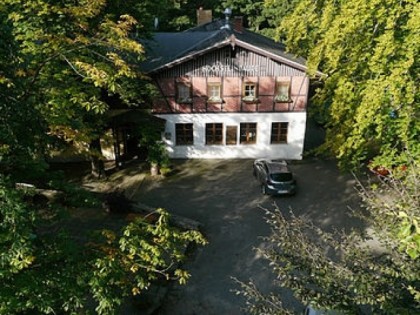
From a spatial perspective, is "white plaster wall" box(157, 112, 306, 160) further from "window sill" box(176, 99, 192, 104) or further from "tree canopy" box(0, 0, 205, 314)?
"tree canopy" box(0, 0, 205, 314)

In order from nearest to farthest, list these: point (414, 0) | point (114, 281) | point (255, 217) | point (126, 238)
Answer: point (114, 281) → point (126, 238) → point (414, 0) → point (255, 217)

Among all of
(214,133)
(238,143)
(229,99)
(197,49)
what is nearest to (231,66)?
(229,99)

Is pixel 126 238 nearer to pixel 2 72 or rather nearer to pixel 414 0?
pixel 2 72

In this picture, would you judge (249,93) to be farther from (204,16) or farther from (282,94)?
(204,16)

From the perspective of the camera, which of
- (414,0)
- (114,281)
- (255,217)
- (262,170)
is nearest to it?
(114,281)

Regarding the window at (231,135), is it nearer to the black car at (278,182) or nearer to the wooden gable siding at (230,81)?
the wooden gable siding at (230,81)

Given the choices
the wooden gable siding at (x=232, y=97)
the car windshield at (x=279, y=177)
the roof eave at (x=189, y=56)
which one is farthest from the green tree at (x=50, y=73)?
the car windshield at (x=279, y=177)

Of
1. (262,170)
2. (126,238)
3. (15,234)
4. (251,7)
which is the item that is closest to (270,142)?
(262,170)

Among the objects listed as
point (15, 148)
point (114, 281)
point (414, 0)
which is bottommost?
point (114, 281)
